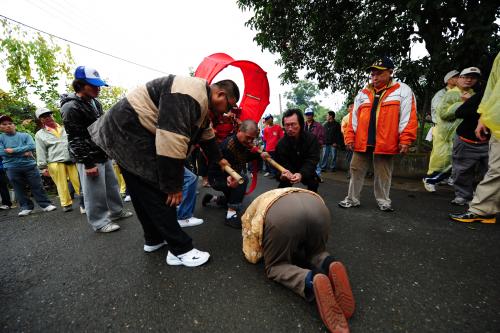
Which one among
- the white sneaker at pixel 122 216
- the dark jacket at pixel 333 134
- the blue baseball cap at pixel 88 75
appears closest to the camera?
the blue baseball cap at pixel 88 75

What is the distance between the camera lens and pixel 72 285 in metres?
1.88

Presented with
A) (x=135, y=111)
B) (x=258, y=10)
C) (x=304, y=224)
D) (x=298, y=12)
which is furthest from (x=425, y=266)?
(x=258, y=10)

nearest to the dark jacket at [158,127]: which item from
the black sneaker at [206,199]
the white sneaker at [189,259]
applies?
the white sneaker at [189,259]

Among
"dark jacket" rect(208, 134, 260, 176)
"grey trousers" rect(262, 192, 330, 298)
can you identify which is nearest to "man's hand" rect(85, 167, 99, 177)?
"dark jacket" rect(208, 134, 260, 176)

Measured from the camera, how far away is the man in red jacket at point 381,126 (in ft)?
9.46

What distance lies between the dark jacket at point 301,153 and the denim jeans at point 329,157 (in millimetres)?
3847

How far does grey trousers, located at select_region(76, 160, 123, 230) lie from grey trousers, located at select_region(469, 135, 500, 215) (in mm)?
4484

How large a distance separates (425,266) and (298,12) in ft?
18.6

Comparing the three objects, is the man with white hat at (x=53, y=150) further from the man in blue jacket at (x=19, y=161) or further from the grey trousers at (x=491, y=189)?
the grey trousers at (x=491, y=189)

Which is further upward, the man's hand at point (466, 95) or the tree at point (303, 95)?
the tree at point (303, 95)

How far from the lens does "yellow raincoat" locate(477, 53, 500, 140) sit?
2.07 meters

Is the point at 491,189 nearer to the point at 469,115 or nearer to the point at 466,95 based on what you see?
the point at 469,115

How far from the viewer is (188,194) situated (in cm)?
287

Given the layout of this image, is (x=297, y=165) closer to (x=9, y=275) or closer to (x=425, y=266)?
(x=425, y=266)
